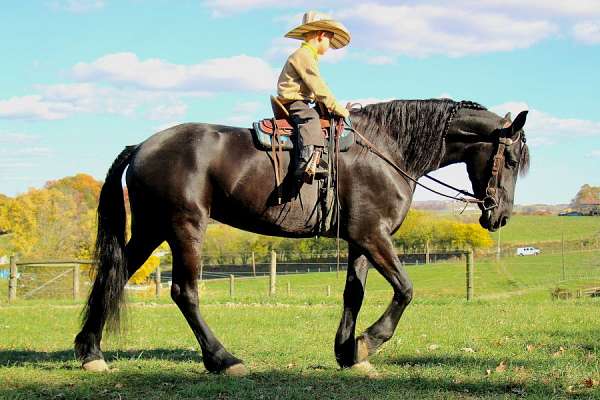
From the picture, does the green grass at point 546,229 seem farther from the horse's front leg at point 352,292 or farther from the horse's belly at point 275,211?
the horse's belly at point 275,211

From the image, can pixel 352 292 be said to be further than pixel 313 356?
No

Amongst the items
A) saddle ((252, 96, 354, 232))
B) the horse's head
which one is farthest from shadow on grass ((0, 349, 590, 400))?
the horse's head

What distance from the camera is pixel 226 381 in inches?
230

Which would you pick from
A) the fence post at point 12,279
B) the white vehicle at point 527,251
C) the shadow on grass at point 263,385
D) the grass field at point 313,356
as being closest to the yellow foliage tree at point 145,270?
the fence post at point 12,279

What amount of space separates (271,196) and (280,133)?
63 cm

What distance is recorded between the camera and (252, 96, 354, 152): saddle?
645 cm

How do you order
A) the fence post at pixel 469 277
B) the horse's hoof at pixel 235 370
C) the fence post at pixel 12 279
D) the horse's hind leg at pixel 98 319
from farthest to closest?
the fence post at pixel 12 279 → the fence post at pixel 469 277 → the horse's hind leg at pixel 98 319 → the horse's hoof at pixel 235 370

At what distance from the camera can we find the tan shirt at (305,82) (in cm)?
644

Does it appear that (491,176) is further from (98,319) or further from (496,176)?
(98,319)

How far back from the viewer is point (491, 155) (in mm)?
6879

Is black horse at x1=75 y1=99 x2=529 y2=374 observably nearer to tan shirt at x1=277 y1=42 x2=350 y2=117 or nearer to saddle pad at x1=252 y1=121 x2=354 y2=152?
saddle pad at x1=252 y1=121 x2=354 y2=152

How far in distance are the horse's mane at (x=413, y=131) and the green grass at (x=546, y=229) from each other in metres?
39.5

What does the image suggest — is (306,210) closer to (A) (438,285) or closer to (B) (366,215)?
(B) (366,215)

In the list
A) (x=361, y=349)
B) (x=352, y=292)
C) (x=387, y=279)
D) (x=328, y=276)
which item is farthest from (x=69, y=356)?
(x=328, y=276)
